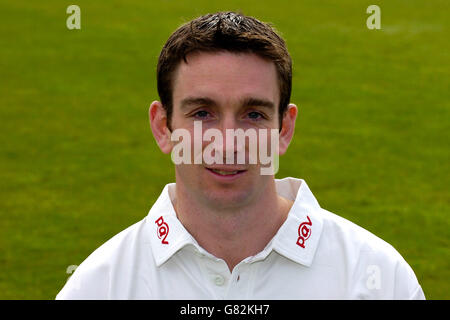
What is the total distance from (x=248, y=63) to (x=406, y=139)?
8.42 m

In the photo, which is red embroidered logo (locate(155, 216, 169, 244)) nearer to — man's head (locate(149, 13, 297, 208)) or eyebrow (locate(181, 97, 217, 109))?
man's head (locate(149, 13, 297, 208))

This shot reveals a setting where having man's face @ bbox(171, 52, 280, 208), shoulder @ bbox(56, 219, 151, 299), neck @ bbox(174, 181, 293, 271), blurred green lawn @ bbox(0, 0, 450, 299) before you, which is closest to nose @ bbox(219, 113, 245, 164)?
man's face @ bbox(171, 52, 280, 208)

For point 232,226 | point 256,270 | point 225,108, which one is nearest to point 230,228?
point 232,226

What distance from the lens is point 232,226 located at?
2.88 meters

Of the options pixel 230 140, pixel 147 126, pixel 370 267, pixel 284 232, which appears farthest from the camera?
pixel 147 126

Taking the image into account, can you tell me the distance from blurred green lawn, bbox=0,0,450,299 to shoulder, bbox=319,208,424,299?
2383mm

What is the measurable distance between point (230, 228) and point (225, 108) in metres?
0.44

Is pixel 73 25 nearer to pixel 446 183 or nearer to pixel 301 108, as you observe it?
pixel 301 108

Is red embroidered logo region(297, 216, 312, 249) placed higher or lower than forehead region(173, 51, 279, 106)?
lower

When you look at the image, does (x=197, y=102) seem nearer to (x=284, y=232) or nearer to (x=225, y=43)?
(x=225, y=43)

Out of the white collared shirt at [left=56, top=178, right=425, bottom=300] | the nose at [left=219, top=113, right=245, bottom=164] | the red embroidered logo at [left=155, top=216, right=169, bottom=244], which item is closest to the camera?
the nose at [left=219, top=113, right=245, bottom=164]

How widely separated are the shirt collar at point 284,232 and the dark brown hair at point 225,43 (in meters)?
0.34

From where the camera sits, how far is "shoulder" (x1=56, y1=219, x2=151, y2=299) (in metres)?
2.82

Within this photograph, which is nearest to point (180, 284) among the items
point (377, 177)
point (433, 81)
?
point (377, 177)
